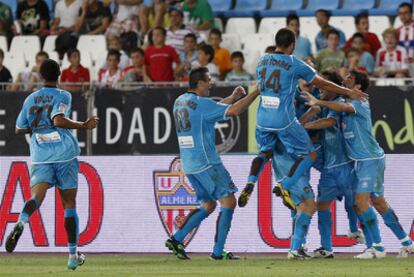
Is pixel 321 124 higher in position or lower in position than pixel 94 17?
lower

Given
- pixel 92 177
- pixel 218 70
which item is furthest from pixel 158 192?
pixel 218 70

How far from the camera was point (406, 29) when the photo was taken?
Answer: 22.0m

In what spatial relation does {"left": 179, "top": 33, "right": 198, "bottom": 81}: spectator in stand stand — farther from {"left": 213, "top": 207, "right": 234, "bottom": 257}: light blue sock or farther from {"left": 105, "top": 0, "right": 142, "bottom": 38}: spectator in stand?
{"left": 213, "top": 207, "right": 234, "bottom": 257}: light blue sock

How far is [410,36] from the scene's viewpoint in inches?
861

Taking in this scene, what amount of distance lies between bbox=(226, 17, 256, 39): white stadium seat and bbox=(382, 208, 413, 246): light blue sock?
8957mm

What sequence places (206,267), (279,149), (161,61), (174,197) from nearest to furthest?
(206,267), (279,149), (174,197), (161,61)

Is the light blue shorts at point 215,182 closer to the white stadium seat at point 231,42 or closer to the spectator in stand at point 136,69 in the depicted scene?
the spectator in stand at point 136,69

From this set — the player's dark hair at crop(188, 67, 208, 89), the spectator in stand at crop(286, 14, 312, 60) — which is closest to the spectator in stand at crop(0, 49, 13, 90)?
the spectator in stand at crop(286, 14, 312, 60)

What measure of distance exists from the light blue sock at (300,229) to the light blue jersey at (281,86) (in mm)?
A: 1117

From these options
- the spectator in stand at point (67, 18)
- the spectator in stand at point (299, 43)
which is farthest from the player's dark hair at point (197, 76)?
Answer: the spectator in stand at point (67, 18)

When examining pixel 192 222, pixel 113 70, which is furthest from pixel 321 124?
pixel 113 70

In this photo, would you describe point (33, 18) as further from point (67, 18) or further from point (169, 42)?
point (169, 42)

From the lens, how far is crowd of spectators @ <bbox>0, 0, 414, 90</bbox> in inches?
845

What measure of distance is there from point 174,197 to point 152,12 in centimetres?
752
